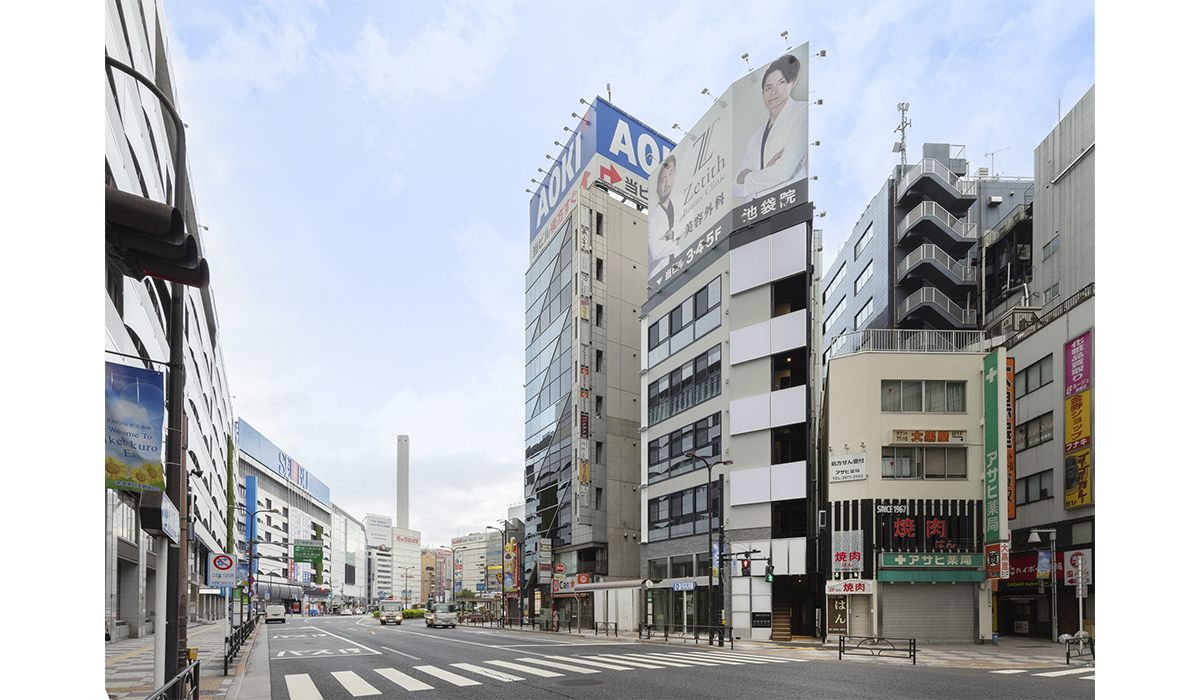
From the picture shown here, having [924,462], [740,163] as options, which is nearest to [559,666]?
[924,462]

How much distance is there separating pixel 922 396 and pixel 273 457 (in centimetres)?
12896

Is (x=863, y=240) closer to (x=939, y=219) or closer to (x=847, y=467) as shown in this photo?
(x=939, y=219)

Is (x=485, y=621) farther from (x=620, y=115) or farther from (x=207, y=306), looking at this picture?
(x=620, y=115)

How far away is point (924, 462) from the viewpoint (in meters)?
39.6

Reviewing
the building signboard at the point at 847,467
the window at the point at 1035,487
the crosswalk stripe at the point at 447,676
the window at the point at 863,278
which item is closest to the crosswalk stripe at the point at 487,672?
the crosswalk stripe at the point at 447,676

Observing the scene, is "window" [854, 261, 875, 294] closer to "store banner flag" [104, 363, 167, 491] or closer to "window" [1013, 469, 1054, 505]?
"window" [1013, 469, 1054, 505]

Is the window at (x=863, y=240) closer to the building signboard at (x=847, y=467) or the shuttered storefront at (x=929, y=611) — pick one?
the building signboard at (x=847, y=467)

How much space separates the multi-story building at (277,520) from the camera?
418 ft

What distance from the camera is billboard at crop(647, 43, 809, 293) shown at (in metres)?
44.0

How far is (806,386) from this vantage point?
4203 cm

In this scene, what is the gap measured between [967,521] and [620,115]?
151ft

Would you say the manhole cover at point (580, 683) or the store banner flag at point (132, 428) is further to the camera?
the manhole cover at point (580, 683)

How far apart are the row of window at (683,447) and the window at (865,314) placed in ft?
75.2

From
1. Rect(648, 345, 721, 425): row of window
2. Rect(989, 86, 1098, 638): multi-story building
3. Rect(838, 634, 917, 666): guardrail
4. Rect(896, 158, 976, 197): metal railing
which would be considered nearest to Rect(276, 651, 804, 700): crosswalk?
Rect(838, 634, 917, 666): guardrail
